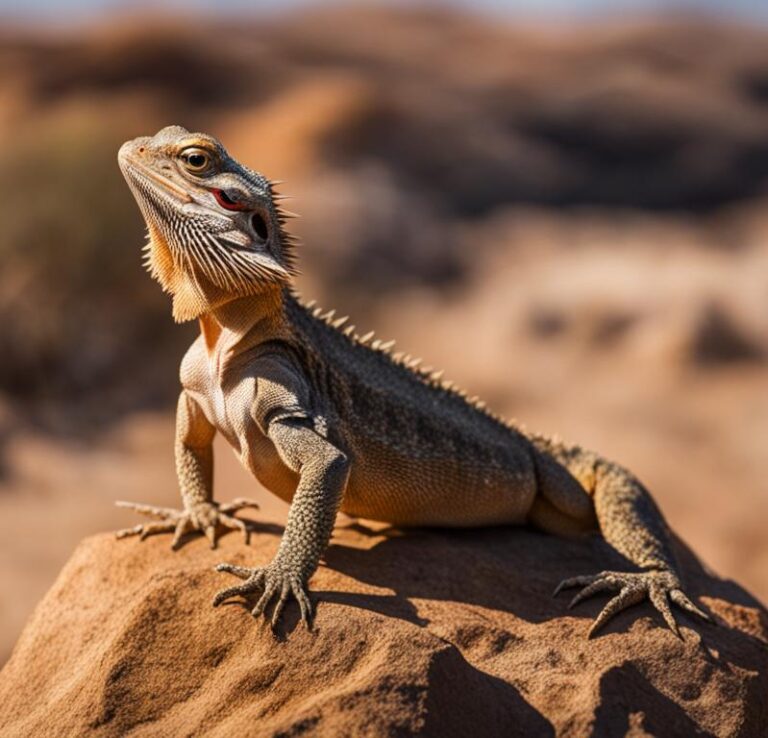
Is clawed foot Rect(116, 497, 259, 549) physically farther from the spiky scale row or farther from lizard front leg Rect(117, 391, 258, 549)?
the spiky scale row

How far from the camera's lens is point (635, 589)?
4.70 metres

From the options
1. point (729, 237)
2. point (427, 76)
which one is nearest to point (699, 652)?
point (729, 237)

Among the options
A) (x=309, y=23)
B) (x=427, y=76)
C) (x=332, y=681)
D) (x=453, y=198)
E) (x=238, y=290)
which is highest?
(x=309, y=23)

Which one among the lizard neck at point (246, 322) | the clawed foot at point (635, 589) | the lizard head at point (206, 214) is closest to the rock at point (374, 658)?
the clawed foot at point (635, 589)

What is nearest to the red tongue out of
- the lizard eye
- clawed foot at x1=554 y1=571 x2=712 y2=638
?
the lizard eye

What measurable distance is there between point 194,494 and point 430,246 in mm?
15017

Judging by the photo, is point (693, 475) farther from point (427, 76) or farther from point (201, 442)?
point (427, 76)

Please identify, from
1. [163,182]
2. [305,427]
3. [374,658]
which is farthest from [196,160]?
[374,658]

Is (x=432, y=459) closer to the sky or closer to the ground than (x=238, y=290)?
closer to the ground

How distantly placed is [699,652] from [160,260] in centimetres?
278

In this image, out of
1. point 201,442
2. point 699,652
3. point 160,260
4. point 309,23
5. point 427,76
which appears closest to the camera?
point 699,652

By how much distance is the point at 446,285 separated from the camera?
1883 centimetres

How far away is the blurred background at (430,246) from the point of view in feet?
40.1

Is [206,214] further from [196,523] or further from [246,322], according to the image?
[196,523]
